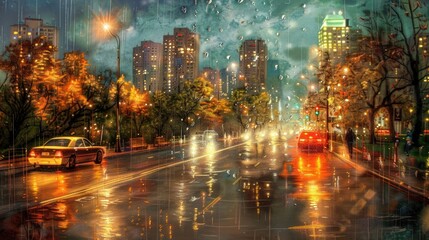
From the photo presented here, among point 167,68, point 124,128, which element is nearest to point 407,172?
point 124,128

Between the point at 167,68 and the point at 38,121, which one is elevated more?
the point at 167,68

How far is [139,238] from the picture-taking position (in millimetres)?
9555

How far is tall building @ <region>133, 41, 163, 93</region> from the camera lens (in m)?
148

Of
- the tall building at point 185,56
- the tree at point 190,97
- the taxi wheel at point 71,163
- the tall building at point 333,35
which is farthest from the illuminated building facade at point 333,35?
the taxi wheel at point 71,163

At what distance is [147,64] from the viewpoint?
531 feet

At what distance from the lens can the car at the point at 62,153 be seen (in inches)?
973

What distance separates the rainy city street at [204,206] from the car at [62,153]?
182cm

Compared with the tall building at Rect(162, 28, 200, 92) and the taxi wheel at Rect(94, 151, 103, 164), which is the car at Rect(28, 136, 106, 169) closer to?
the taxi wheel at Rect(94, 151, 103, 164)

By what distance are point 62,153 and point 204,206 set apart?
42.8ft

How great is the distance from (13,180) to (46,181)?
4.80 ft

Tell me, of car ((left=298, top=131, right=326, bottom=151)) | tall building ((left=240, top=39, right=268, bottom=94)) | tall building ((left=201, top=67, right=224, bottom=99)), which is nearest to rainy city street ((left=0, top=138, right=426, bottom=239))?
car ((left=298, top=131, right=326, bottom=151))

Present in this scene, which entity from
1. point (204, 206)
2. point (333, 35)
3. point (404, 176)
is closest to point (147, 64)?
point (333, 35)

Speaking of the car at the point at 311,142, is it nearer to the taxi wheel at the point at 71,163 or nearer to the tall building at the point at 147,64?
the taxi wheel at the point at 71,163

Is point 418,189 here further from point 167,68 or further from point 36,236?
point 167,68
